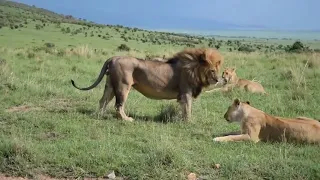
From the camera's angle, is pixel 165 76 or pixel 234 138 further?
pixel 165 76

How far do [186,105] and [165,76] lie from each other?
0.78m

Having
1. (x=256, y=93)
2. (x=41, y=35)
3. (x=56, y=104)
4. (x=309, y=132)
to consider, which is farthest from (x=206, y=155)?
(x=41, y=35)

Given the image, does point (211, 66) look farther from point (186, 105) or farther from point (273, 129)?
A: point (273, 129)

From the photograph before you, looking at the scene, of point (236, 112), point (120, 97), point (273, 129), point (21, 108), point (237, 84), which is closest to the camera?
point (273, 129)

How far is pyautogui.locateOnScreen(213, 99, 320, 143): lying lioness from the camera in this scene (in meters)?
8.41

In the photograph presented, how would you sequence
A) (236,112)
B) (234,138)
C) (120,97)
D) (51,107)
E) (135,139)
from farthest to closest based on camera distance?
1. (51,107)
2. (120,97)
3. (236,112)
4. (234,138)
5. (135,139)

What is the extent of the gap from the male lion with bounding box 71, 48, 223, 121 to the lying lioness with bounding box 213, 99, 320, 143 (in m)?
1.58

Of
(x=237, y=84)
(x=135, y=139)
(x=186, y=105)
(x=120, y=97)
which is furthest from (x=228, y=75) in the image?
(x=135, y=139)

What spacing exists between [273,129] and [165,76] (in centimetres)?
279

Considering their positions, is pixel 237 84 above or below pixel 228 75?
below

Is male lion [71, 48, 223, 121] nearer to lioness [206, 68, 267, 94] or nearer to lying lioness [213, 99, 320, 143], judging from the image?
lying lioness [213, 99, 320, 143]

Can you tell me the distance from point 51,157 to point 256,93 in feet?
26.7

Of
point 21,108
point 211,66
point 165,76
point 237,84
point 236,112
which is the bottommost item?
point 21,108

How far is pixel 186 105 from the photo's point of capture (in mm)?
10234
